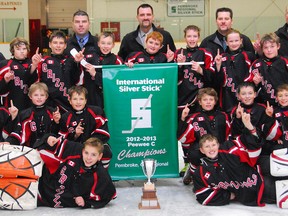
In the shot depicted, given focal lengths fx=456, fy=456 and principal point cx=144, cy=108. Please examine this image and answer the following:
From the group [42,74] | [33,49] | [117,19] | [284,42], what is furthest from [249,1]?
[42,74]

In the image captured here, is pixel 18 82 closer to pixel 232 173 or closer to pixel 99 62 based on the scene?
pixel 99 62

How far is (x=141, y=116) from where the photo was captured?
4.18 m

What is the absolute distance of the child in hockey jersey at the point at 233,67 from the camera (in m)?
4.24

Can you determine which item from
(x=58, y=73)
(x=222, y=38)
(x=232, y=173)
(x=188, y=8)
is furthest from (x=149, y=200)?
(x=188, y=8)

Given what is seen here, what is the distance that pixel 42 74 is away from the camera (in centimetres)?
430

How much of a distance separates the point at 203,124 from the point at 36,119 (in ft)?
4.83

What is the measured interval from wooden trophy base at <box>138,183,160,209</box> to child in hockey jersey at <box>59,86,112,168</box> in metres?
0.51

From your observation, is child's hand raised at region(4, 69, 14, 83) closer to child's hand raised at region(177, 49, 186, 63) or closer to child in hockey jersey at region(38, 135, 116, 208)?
child in hockey jersey at region(38, 135, 116, 208)

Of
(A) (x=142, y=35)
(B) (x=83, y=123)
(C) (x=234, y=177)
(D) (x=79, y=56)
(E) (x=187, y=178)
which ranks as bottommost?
(E) (x=187, y=178)

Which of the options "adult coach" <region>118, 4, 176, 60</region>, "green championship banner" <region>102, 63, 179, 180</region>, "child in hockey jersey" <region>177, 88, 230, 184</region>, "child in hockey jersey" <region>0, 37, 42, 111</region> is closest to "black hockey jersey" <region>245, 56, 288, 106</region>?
"child in hockey jersey" <region>177, 88, 230, 184</region>

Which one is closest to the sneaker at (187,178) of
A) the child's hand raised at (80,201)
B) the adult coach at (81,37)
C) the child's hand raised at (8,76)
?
the child's hand raised at (80,201)

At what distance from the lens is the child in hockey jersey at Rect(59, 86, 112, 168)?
3.93 meters

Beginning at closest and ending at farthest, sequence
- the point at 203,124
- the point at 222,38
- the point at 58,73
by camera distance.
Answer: the point at 203,124 < the point at 58,73 < the point at 222,38

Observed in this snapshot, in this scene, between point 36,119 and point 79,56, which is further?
point 79,56
